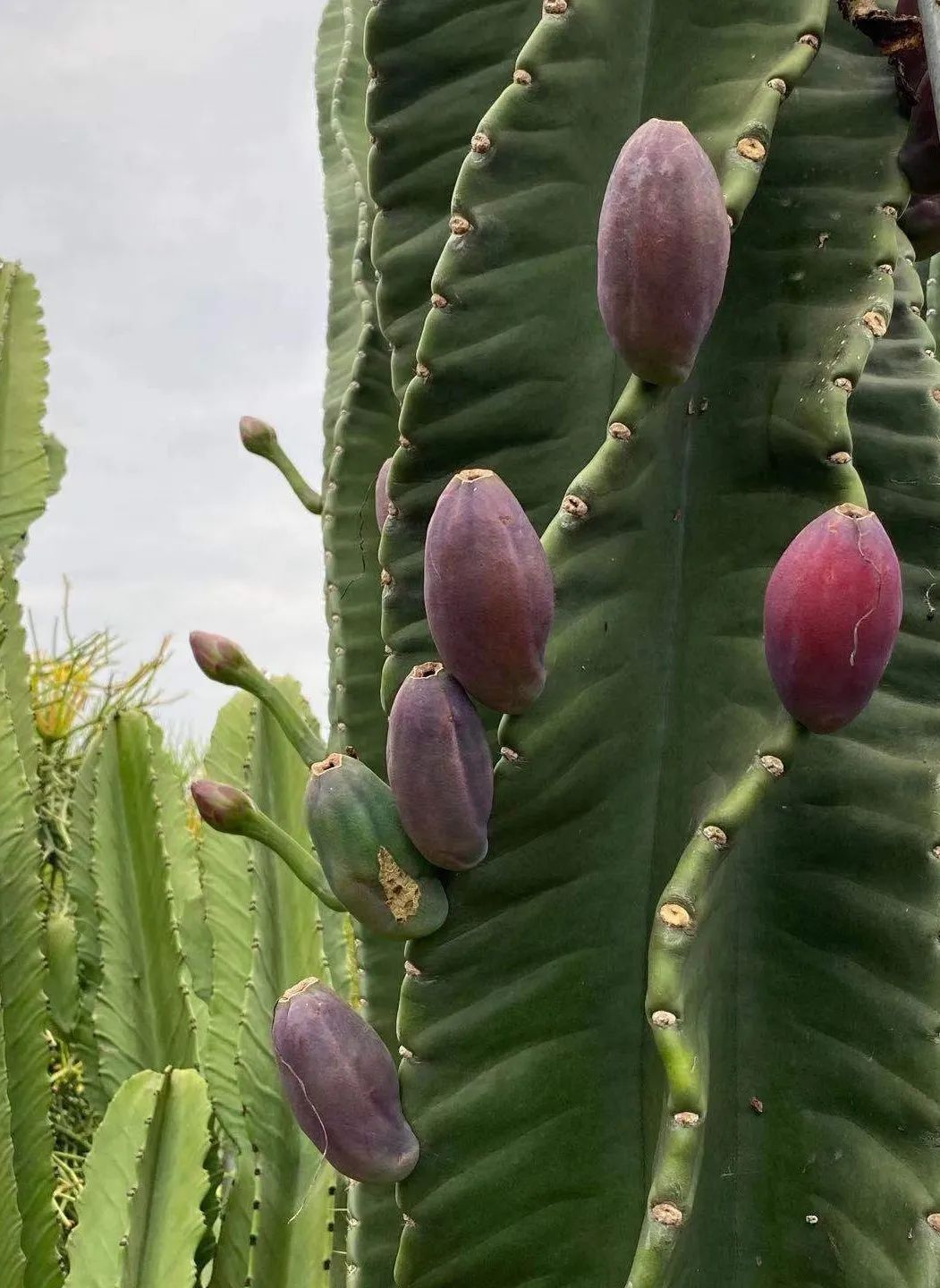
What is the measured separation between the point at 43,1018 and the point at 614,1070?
1.09 m

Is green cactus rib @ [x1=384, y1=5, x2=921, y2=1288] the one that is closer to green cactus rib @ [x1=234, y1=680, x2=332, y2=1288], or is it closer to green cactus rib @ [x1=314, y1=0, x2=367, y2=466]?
green cactus rib @ [x1=314, y1=0, x2=367, y2=466]

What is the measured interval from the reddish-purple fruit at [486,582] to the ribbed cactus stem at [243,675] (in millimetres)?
363

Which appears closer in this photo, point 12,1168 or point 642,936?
point 642,936

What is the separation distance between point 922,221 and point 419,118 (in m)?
0.29

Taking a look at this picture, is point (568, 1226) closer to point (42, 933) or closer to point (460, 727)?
point (460, 727)

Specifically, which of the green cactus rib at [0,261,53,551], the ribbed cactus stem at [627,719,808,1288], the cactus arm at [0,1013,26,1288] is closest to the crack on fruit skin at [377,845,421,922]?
the ribbed cactus stem at [627,719,808,1288]

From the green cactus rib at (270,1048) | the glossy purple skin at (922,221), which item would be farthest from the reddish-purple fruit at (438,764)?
the green cactus rib at (270,1048)

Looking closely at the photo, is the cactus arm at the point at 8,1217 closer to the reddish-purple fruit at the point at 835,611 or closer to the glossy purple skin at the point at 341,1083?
the glossy purple skin at the point at 341,1083

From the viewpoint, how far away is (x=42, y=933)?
4.82ft

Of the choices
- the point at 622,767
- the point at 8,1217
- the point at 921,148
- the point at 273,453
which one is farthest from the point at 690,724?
the point at 8,1217

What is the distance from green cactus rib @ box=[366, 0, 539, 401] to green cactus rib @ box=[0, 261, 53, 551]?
4.02 ft

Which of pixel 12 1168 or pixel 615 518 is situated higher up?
pixel 615 518

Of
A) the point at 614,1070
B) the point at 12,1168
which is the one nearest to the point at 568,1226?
the point at 614,1070

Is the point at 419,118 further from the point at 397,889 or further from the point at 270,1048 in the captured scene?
the point at 270,1048
